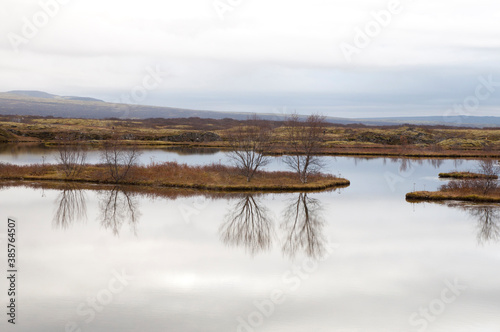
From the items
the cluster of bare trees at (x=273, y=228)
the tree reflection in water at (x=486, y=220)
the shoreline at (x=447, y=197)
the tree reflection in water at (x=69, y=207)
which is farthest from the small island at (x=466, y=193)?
the tree reflection in water at (x=69, y=207)

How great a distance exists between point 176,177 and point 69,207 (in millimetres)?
11138

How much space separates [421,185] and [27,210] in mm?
29357

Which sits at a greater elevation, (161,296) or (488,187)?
(488,187)

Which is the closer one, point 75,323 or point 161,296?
point 75,323

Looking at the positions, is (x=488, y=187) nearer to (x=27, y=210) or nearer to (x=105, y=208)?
(x=105, y=208)

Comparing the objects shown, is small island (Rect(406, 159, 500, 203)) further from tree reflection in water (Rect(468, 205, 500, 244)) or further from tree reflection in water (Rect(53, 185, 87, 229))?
tree reflection in water (Rect(53, 185, 87, 229))

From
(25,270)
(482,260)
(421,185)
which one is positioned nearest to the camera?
(25,270)

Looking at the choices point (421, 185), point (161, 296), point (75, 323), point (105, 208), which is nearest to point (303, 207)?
point (105, 208)

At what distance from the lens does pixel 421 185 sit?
4119cm

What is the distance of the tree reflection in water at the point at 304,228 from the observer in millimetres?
21578

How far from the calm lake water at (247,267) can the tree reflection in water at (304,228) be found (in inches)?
2.5

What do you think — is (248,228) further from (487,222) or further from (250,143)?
(250,143)

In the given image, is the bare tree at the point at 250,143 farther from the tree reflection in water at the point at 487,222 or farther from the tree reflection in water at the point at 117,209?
the tree reflection in water at the point at 487,222

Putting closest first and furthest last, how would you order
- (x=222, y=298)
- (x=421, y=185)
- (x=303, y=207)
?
(x=222, y=298) → (x=303, y=207) → (x=421, y=185)
